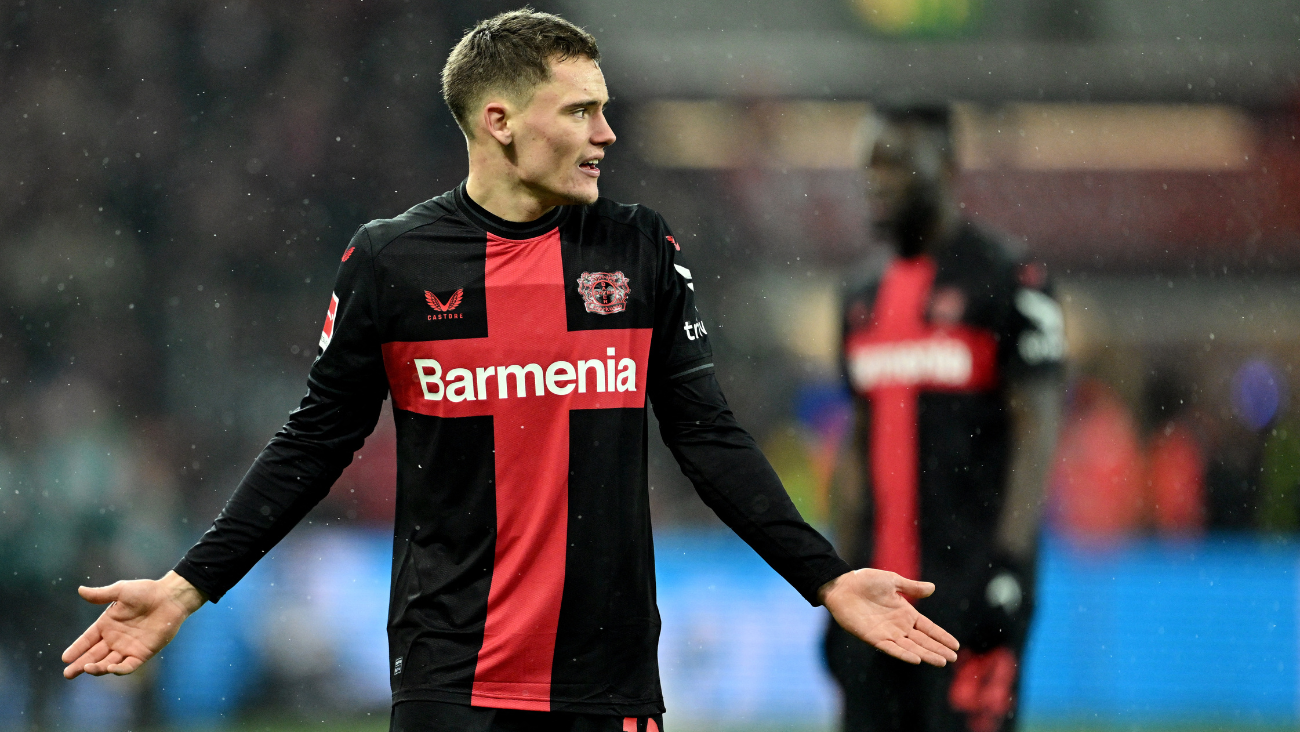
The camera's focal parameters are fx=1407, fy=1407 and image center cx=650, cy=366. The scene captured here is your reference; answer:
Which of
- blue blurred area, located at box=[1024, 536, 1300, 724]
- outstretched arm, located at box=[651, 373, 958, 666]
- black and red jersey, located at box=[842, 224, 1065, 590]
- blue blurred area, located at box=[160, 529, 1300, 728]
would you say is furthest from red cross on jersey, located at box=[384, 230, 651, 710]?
blue blurred area, located at box=[1024, 536, 1300, 724]

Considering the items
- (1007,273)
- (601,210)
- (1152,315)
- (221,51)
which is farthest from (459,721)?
(1152,315)

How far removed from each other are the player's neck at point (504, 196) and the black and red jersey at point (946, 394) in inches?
76.4

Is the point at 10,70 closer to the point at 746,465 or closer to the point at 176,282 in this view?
the point at 176,282

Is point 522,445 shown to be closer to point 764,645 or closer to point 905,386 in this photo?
point 905,386

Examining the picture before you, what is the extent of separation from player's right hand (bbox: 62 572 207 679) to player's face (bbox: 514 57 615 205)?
919mm

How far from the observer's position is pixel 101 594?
2293 mm

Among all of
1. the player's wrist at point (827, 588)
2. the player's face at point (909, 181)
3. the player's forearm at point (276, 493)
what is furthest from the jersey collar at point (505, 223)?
the player's face at point (909, 181)

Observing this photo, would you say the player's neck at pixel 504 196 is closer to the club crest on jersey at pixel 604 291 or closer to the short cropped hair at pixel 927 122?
the club crest on jersey at pixel 604 291

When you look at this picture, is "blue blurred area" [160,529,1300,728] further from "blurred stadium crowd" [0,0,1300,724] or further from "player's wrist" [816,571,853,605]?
"player's wrist" [816,571,853,605]

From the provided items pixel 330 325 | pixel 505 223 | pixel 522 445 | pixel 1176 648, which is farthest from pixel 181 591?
pixel 1176 648

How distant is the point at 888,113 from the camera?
4.45 meters

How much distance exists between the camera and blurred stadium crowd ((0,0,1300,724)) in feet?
28.8

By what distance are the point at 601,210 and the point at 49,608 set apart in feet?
21.2

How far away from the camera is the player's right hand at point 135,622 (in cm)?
234
